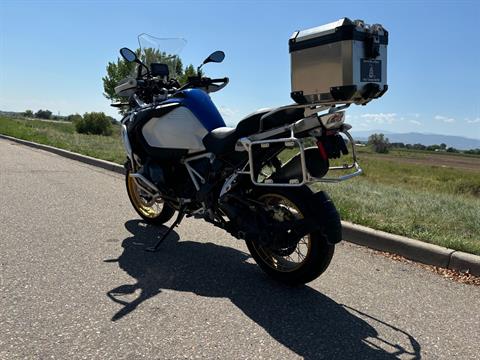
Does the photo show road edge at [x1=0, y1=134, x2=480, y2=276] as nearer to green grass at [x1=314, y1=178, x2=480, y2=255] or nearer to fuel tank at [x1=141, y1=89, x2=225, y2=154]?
green grass at [x1=314, y1=178, x2=480, y2=255]

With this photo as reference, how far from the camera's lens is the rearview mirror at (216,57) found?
16.3 feet

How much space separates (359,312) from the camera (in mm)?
3389

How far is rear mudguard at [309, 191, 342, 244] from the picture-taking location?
11.0 ft

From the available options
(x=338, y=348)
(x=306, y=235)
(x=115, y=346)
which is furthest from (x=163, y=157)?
(x=338, y=348)

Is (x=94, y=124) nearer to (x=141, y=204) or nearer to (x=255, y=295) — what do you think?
(x=141, y=204)

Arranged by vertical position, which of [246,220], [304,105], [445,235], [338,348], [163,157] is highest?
[304,105]

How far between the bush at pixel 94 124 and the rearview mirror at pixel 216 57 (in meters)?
39.2

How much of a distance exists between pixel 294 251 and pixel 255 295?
48cm

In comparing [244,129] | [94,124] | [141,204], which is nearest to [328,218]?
[244,129]

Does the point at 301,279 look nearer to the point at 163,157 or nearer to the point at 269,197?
the point at 269,197

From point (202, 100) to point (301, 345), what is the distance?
2490 mm

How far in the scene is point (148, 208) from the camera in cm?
579

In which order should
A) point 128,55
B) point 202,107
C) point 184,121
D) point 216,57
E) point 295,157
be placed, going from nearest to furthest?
point 295,157
point 202,107
point 184,121
point 216,57
point 128,55

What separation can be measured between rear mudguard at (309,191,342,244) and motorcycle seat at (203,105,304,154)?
64cm
